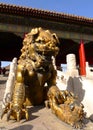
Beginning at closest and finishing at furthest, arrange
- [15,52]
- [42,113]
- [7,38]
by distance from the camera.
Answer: [42,113] → [7,38] → [15,52]

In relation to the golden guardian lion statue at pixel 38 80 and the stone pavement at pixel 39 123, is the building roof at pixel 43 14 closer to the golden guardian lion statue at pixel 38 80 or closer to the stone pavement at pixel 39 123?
the golden guardian lion statue at pixel 38 80

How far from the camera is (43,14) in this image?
12.8 metres

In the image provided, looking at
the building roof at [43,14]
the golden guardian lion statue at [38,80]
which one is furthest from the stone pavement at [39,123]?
the building roof at [43,14]

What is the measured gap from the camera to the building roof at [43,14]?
39.7 feet

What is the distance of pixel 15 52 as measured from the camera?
20016 millimetres

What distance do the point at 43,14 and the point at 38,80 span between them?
9254mm

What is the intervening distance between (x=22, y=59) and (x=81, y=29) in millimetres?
11479

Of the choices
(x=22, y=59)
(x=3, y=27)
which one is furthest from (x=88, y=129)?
(x=3, y=27)

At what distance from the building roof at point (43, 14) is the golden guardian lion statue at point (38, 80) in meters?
8.35

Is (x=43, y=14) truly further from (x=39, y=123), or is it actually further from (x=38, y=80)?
(x=39, y=123)

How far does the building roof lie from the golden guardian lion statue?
835 centimetres

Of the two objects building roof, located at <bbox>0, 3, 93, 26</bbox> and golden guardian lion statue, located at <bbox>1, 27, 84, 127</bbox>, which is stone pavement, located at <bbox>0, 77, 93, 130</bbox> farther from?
building roof, located at <bbox>0, 3, 93, 26</bbox>

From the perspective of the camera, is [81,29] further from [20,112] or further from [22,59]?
[20,112]

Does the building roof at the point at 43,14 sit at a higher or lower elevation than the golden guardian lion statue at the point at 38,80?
higher
